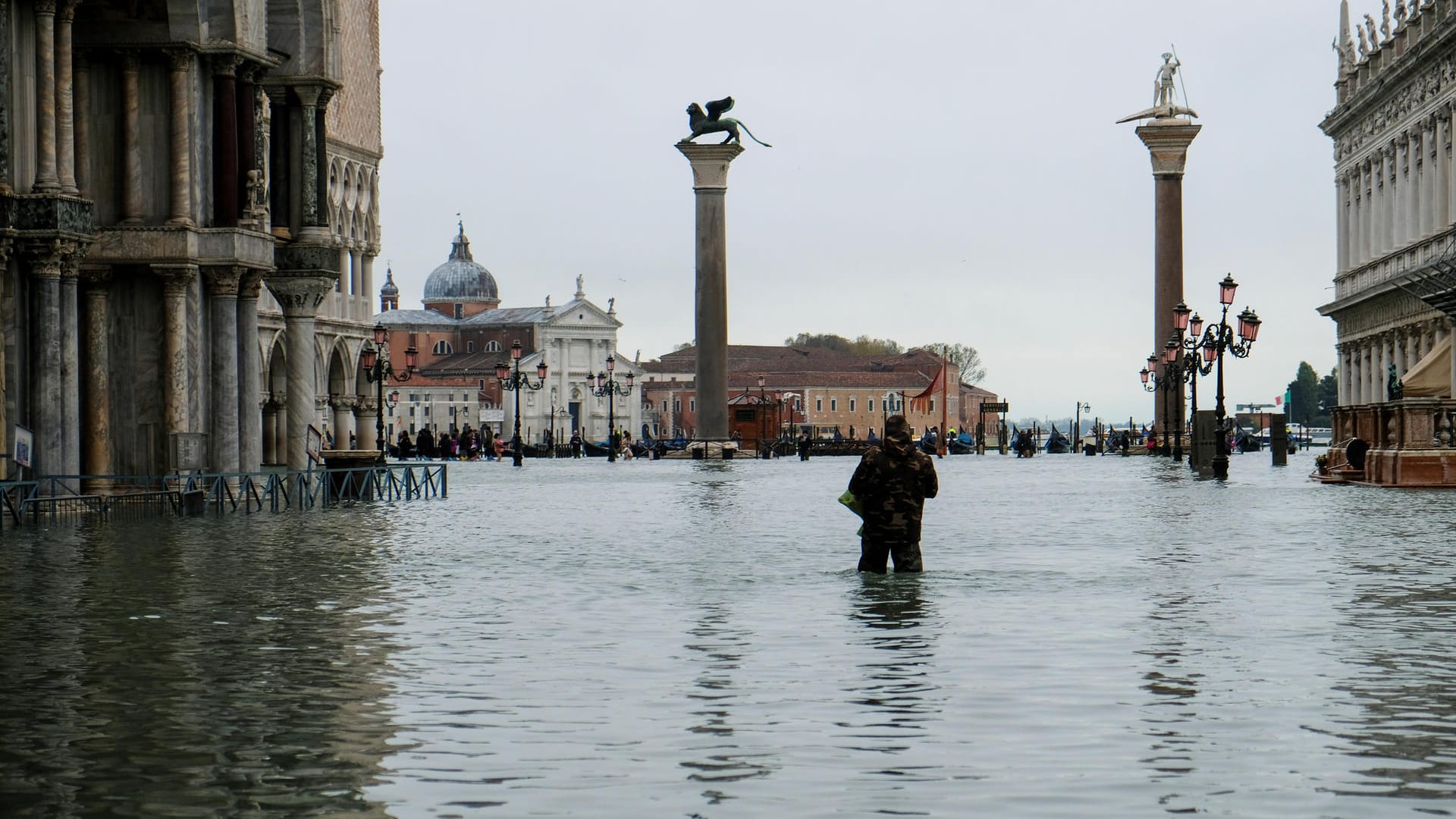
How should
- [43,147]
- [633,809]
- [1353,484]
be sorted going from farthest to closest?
1. [1353,484]
2. [43,147]
3. [633,809]

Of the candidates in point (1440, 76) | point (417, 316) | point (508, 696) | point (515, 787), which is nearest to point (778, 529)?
point (508, 696)

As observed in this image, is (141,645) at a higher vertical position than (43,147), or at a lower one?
lower

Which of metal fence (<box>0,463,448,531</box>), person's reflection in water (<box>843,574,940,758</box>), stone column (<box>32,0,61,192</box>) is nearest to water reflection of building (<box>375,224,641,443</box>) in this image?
metal fence (<box>0,463,448,531</box>)

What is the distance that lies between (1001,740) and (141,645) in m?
5.91

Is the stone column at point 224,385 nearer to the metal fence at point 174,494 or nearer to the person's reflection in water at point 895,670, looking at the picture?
the metal fence at point 174,494

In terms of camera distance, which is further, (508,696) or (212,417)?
(212,417)

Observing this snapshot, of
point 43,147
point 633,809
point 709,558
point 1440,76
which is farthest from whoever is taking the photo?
point 1440,76

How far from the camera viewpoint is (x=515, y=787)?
7.98 meters

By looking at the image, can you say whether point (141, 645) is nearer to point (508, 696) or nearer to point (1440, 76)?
point (508, 696)

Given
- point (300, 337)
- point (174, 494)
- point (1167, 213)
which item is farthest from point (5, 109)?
point (1167, 213)

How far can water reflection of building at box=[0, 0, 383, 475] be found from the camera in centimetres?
2912

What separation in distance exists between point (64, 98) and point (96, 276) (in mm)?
3296

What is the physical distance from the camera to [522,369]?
180m

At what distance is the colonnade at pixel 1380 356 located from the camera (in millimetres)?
69750
